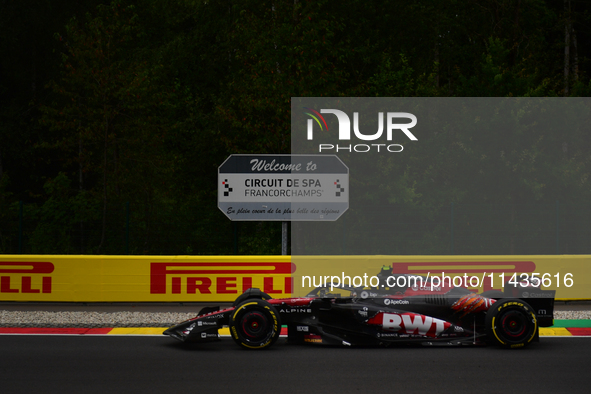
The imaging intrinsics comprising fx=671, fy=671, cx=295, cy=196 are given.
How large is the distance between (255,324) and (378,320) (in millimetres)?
1586

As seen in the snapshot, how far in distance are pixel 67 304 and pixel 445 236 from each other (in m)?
9.93

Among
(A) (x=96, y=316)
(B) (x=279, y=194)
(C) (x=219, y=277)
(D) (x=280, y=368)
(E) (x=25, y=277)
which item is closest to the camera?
(D) (x=280, y=368)

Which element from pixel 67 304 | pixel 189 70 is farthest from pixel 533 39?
pixel 67 304

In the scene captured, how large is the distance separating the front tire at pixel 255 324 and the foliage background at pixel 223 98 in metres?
5.91

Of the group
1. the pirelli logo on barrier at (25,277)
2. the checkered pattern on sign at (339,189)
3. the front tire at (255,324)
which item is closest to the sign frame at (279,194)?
the checkered pattern on sign at (339,189)

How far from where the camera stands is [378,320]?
8664mm

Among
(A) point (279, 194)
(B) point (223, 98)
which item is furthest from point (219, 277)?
(B) point (223, 98)

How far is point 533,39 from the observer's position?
3094 cm

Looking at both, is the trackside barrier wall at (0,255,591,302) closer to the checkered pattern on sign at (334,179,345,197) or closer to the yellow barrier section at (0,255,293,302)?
the yellow barrier section at (0,255,293,302)

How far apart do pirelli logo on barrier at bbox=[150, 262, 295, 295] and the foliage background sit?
1892 millimetres

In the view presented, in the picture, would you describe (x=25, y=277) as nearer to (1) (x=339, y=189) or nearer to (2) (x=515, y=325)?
(1) (x=339, y=189)

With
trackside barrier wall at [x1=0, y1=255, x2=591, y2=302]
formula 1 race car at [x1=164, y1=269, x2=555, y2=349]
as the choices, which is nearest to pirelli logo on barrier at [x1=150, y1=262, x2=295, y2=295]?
trackside barrier wall at [x1=0, y1=255, x2=591, y2=302]

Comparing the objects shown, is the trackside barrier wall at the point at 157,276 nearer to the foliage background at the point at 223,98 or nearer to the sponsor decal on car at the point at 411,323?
the foliage background at the point at 223,98

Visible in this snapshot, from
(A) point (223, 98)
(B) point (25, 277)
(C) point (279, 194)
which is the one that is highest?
(A) point (223, 98)
